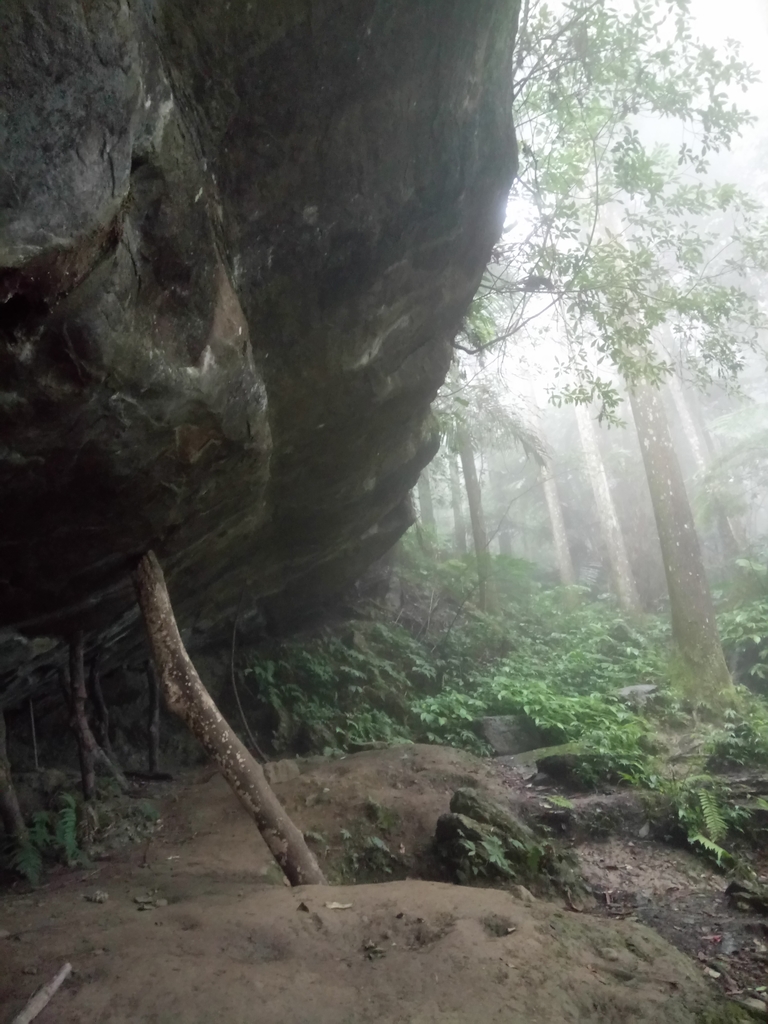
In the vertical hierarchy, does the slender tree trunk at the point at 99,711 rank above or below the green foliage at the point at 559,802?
above

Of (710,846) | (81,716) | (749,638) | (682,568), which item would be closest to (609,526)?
(749,638)

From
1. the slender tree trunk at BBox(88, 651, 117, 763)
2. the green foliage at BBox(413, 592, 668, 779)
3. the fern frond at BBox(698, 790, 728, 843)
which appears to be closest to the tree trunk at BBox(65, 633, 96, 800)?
the slender tree trunk at BBox(88, 651, 117, 763)

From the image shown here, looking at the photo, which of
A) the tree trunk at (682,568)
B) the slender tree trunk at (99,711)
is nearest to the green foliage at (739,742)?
the tree trunk at (682,568)

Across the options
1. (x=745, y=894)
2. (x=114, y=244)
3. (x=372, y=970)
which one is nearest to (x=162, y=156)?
(x=114, y=244)

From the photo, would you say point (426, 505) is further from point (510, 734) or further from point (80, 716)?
point (80, 716)

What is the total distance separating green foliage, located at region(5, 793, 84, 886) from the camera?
18.4ft

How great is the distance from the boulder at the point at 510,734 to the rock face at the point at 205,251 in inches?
228

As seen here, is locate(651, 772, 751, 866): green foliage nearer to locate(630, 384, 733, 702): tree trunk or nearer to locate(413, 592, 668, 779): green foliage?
locate(413, 592, 668, 779): green foliage

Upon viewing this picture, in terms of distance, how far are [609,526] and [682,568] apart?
434 inches

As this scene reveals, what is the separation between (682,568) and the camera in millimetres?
12258

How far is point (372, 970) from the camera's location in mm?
3967

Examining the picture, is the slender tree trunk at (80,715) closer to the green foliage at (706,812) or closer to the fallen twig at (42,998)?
the fallen twig at (42,998)

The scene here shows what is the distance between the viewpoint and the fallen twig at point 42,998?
3.12 metres

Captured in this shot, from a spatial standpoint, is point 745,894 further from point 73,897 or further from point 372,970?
point 73,897
